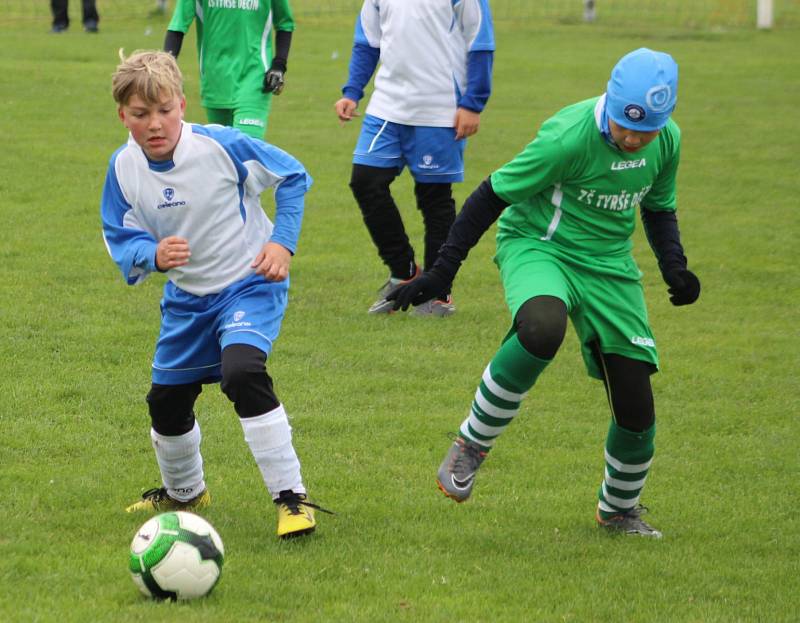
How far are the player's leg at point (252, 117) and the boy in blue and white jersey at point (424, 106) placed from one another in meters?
0.98

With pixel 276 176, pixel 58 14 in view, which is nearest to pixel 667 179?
pixel 276 176

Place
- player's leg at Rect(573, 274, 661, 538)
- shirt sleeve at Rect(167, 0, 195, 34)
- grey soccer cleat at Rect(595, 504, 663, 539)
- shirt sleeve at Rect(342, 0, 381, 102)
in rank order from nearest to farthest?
1. player's leg at Rect(573, 274, 661, 538)
2. grey soccer cleat at Rect(595, 504, 663, 539)
3. shirt sleeve at Rect(342, 0, 381, 102)
4. shirt sleeve at Rect(167, 0, 195, 34)

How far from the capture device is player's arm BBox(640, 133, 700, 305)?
541 cm

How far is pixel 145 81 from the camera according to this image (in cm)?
494

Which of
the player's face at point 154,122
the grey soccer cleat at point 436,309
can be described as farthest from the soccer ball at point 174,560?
the grey soccer cleat at point 436,309

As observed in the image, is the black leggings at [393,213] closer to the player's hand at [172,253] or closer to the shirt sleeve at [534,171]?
the shirt sleeve at [534,171]

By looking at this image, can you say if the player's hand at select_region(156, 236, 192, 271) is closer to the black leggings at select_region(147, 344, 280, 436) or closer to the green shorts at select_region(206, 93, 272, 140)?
the black leggings at select_region(147, 344, 280, 436)

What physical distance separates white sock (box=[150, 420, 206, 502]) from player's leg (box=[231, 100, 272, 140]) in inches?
179

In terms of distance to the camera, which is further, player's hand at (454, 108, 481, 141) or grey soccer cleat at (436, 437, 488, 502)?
player's hand at (454, 108, 481, 141)

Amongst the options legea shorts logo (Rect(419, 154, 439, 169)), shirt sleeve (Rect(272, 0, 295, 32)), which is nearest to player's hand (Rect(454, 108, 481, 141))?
legea shorts logo (Rect(419, 154, 439, 169))

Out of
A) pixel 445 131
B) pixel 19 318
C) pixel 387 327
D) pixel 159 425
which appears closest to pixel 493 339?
pixel 387 327

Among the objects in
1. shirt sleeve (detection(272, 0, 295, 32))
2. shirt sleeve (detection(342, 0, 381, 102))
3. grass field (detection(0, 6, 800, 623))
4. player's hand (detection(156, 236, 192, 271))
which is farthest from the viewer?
shirt sleeve (detection(272, 0, 295, 32))

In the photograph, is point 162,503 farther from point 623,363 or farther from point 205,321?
point 623,363

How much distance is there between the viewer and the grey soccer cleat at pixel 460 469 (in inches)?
206
